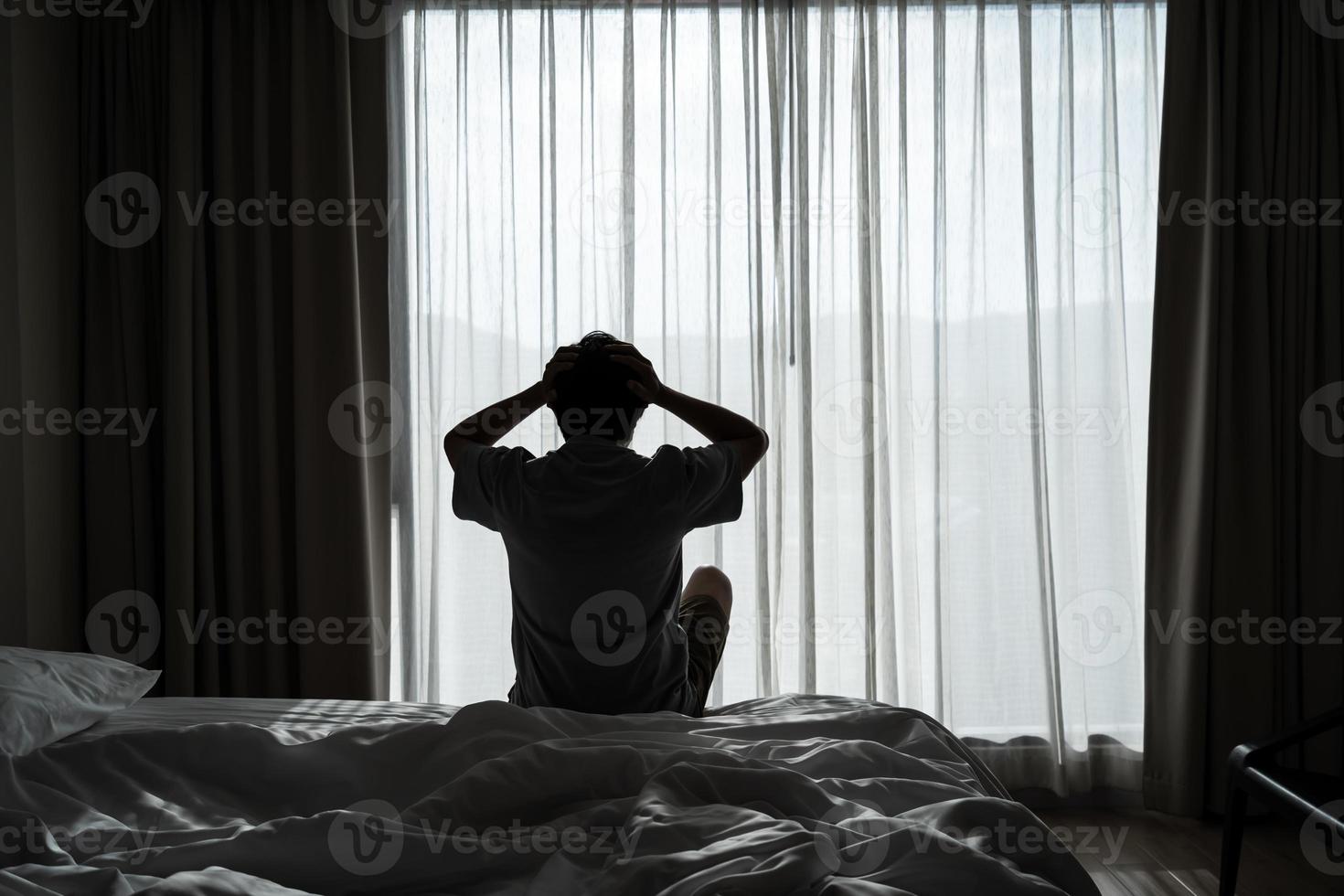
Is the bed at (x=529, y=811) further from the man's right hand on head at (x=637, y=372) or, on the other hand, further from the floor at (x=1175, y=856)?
the floor at (x=1175, y=856)

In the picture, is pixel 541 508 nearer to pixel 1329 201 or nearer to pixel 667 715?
pixel 667 715

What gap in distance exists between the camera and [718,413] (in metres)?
1.85

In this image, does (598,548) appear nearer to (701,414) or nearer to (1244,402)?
(701,414)

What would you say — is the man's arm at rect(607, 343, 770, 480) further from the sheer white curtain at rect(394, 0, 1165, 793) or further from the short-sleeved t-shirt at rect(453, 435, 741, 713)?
the sheer white curtain at rect(394, 0, 1165, 793)

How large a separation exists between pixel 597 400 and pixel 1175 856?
202 centimetres

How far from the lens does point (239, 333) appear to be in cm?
268

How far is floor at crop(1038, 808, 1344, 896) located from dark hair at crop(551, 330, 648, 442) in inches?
62.8

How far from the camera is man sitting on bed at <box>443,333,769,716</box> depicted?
5.16 ft

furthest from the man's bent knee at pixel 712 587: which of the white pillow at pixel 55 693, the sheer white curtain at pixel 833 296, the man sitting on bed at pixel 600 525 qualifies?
the white pillow at pixel 55 693

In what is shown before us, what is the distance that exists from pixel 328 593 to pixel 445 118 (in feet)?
4.68

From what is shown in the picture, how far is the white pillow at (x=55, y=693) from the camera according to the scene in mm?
1357

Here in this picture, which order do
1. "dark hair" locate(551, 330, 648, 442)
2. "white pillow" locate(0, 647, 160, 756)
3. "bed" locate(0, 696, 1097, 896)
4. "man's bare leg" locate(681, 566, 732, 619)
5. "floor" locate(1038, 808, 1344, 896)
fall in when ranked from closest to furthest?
"bed" locate(0, 696, 1097, 896) < "white pillow" locate(0, 647, 160, 756) < "dark hair" locate(551, 330, 648, 442) < "man's bare leg" locate(681, 566, 732, 619) < "floor" locate(1038, 808, 1344, 896)

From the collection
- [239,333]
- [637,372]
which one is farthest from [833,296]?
[239,333]

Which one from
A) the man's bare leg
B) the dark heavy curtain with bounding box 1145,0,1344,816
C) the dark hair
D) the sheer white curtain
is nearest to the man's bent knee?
the man's bare leg
